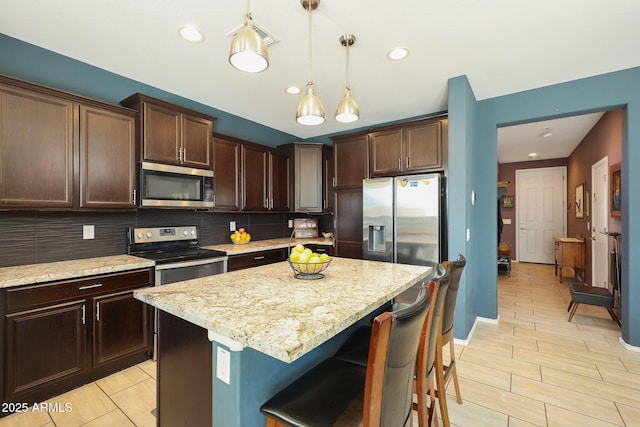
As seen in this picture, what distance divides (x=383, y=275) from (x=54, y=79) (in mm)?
3059

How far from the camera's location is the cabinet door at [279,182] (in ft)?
13.5

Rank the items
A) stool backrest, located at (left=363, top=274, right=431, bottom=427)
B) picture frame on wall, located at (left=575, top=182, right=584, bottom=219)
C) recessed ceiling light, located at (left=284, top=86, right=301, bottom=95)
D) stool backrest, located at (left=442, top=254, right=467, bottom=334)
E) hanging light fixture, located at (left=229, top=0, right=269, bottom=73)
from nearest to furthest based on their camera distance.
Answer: stool backrest, located at (left=363, top=274, right=431, bottom=427)
hanging light fixture, located at (left=229, top=0, right=269, bottom=73)
stool backrest, located at (left=442, top=254, right=467, bottom=334)
recessed ceiling light, located at (left=284, top=86, right=301, bottom=95)
picture frame on wall, located at (left=575, top=182, right=584, bottom=219)

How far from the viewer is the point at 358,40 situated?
7.32ft

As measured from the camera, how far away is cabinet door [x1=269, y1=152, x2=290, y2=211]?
4129 millimetres

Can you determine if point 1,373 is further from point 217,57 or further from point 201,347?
point 217,57

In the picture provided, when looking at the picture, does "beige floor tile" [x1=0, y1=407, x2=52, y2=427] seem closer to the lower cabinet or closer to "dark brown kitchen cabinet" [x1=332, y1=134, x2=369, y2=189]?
the lower cabinet

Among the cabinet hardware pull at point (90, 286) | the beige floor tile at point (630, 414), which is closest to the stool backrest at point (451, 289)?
the beige floor tile at point (630, 414)

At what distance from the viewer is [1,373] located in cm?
181

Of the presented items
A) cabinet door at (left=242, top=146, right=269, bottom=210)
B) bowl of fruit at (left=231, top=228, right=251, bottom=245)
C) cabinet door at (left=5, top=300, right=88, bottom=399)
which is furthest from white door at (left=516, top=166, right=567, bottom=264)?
cabinet door at (left=5, top=300, right=88, bottom=399)

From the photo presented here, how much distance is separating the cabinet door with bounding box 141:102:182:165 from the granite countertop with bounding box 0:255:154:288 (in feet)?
3.14

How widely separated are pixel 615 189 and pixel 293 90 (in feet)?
12.8

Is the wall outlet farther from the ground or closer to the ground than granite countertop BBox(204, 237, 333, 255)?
farther from the ground

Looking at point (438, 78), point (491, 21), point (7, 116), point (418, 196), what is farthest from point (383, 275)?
point (7, 116)

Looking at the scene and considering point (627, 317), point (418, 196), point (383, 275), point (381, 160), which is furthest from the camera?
point (381, 160)
